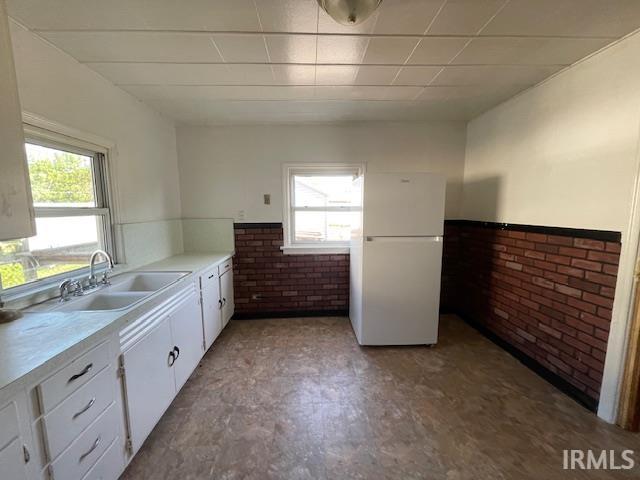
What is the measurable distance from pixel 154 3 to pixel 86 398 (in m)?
1.81

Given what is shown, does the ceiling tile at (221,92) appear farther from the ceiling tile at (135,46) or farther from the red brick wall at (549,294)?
the red brick wall at (549,294)

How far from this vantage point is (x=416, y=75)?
2.00m

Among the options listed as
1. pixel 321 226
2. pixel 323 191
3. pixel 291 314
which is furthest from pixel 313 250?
pixel 291 314

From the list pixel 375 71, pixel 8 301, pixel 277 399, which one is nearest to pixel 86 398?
pixel 8 301

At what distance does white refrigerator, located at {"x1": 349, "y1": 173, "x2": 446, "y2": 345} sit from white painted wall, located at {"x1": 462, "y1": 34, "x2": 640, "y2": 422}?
2.26 feet

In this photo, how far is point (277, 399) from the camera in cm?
193

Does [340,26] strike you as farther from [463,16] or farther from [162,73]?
[162,73]

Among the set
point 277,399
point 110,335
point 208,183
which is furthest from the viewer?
point 208,183

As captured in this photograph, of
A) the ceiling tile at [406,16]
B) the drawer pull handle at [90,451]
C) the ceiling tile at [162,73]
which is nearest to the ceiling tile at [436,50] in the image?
the ceiling tile at [406,16]

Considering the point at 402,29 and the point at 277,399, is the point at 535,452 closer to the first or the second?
the point at 277,399

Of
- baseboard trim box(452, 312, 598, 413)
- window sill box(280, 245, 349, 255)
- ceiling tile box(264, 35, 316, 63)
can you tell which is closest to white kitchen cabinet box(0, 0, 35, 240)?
ceiling tile box(264, 35, 316, 63)

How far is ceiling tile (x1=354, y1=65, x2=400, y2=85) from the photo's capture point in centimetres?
189

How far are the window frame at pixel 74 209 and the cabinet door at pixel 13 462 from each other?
0.88 m

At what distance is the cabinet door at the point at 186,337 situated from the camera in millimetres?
1875
